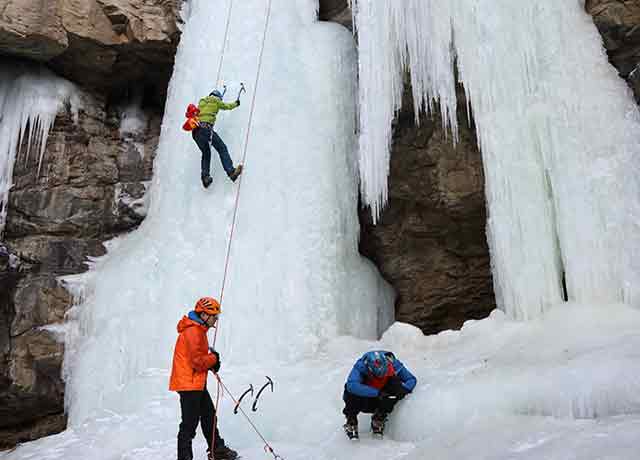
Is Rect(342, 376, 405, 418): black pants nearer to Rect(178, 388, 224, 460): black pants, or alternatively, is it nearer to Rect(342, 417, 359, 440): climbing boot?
Rect(342, 417, 359, 440): climbing boot

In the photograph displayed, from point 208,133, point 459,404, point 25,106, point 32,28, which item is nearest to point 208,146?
point 208,133

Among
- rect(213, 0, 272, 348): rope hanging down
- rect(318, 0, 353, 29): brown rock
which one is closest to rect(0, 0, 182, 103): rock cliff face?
rect(213, 0, 272, 348): rope hanging down

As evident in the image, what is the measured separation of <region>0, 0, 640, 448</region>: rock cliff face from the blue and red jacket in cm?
303

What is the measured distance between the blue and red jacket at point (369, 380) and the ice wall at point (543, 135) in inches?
58.5

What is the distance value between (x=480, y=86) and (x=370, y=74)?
55.6 inches

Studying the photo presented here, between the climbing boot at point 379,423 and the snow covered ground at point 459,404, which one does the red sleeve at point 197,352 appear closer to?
the snow covered ground at point 459,404

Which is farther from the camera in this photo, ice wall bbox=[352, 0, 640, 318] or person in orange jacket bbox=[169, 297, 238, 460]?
ice wall bbox=[352, 0, 640, 318]

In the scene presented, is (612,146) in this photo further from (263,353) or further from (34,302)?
(34,302)

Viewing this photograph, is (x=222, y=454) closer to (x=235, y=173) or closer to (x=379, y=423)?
(x=379, y=423)

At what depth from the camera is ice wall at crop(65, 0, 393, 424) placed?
6.20 meters

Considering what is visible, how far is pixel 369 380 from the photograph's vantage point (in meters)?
4.10

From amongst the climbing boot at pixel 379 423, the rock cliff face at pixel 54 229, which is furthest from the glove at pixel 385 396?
the rock cliff face at pixel 54 229

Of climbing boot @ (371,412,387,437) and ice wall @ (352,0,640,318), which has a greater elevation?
ice wall @ (352,0,640,318)

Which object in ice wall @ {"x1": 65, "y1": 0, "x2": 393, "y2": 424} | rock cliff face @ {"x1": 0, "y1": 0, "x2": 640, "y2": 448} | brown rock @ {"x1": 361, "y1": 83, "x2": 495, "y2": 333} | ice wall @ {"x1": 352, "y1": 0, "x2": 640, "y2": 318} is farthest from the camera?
rock cliff face @ {"x1": 0, "y1": 0, "x2": 640, "y2": 448}
